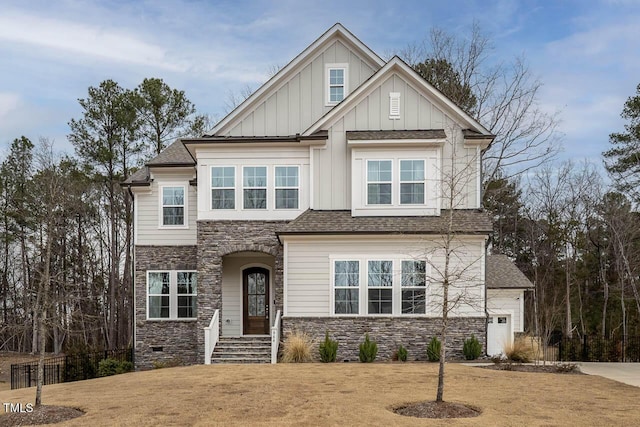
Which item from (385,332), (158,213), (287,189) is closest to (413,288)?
(385,332)

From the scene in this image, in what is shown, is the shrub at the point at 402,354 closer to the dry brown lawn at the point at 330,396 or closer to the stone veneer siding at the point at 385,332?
the stone veneer siding at the point at 385,332

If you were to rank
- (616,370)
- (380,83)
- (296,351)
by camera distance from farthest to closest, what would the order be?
(380,83) → (296,351) → (616,370)

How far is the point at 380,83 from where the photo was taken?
20.9 meters

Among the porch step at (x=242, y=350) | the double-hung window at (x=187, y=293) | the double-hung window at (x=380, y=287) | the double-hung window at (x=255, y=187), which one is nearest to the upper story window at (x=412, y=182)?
the double-hung window at (x=380, y=287)

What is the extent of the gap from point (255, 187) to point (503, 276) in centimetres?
1027

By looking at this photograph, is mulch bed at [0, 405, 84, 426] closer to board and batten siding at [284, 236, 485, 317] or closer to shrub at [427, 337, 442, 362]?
board and batten siding at [284, 236, 485, 317]

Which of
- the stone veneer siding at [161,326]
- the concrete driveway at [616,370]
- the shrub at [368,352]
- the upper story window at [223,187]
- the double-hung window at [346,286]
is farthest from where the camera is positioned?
the stone veneer siding at [161,326]

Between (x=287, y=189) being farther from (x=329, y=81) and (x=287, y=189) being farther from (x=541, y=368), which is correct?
(x=541, y=368)

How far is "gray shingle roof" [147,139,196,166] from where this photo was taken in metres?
22.7

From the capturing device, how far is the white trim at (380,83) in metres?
20.6

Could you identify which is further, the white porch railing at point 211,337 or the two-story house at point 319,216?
the two-story house at point 319,216

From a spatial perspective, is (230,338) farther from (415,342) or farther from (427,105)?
(427,105)

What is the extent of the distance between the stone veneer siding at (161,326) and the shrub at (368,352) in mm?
6664

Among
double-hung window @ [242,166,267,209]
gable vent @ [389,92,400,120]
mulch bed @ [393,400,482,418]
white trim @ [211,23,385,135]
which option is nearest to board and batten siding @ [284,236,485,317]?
double-hung window @ [242,166,267,209]
